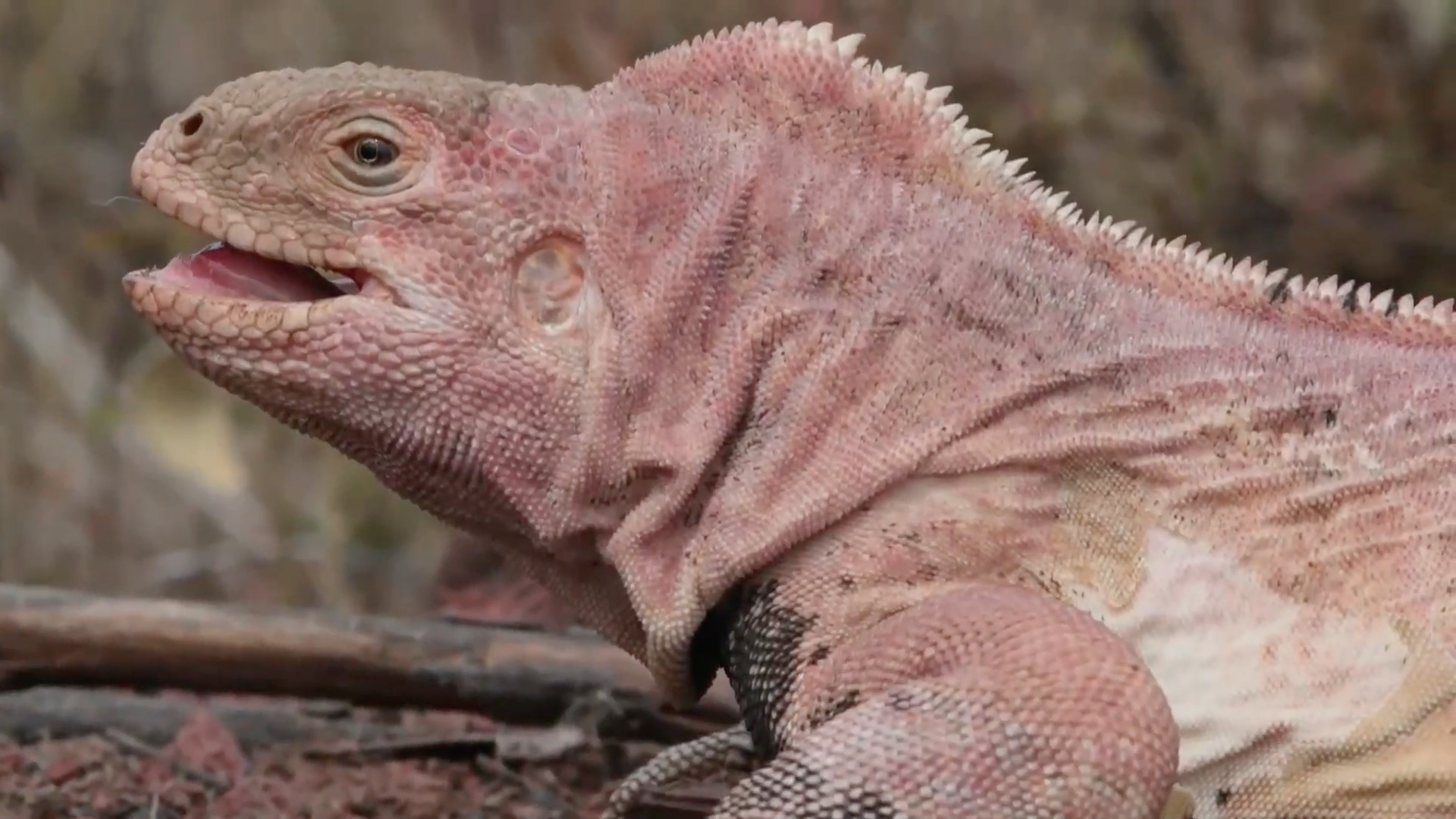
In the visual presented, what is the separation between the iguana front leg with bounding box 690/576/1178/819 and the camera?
7.85 ft

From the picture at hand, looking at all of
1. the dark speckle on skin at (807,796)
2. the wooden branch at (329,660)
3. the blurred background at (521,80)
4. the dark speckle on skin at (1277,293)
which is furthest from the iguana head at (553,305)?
the blurred background at (521,80)

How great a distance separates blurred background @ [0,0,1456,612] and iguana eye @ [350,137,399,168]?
465 centimetres

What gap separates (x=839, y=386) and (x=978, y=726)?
2.72 feet

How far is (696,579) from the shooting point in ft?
9.75

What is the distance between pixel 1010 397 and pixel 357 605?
272 inches

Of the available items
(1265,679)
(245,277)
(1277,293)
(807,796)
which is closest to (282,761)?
(245,277)

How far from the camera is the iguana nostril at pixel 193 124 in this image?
121 inches

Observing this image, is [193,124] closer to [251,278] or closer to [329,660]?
[251,278]

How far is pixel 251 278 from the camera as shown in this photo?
3129mm

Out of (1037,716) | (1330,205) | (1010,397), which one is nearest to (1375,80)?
(1330,205)

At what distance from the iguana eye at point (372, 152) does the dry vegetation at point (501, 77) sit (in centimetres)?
454

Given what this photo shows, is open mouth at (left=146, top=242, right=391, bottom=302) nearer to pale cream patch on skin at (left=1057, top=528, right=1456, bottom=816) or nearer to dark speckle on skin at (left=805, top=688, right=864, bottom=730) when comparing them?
dark speckle on skin at (left=805, top=688, right=864, bottom=730)

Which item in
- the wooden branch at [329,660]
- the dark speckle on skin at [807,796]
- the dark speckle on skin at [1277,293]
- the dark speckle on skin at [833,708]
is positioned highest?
the dark speckle on skin at [1277,293]

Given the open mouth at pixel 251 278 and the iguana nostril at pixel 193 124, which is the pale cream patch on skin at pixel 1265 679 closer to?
the open mouth at pixel 251 278
